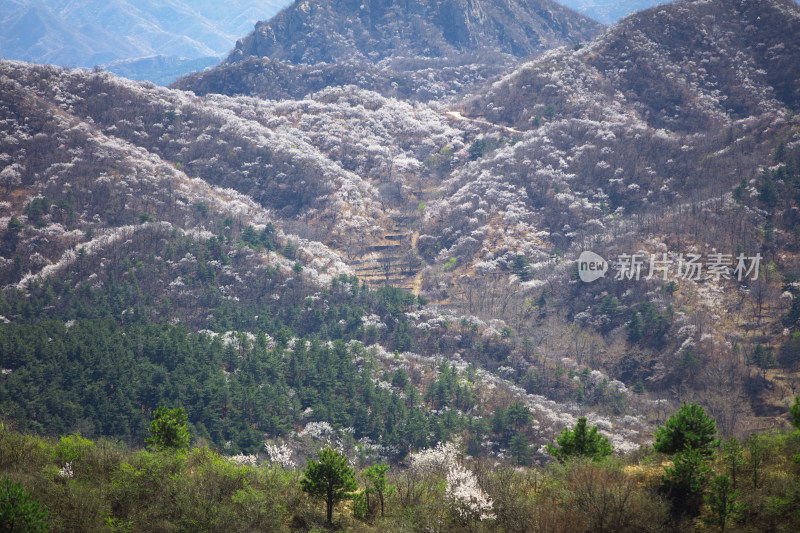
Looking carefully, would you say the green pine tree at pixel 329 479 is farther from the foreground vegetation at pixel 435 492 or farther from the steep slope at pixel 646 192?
the steep slope at pixel 646 192

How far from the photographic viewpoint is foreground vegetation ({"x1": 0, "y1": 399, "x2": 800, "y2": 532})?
1298 inches

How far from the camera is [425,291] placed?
127 m

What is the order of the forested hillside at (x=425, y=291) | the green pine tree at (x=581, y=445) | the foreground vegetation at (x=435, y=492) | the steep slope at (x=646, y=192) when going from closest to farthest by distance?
the foreground vegetation at (x=435, y=492)
the forested hillside at (x=425, y=291)
the green pine tree at (x=581, y=445)
the steep slope at (x=646, y=192)

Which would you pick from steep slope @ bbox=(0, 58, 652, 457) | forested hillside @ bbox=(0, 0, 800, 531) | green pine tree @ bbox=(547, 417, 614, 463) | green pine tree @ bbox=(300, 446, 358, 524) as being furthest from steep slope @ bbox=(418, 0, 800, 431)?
green pine tree @ bbox=(300, 446, 358, 524)

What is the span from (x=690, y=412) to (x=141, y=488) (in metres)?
37.0

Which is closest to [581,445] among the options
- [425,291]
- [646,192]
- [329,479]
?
[329,479]

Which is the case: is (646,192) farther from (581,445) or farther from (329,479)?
(329,479)

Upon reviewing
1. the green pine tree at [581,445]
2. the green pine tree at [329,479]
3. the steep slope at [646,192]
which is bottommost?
the green pine tree at [329,479]

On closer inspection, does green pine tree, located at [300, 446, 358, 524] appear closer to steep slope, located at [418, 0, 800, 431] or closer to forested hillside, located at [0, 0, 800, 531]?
forested hillside, located at [0, 0, 800, 531]

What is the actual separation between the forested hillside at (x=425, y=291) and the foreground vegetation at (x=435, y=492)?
0.77ft

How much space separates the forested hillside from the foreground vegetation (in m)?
0.24

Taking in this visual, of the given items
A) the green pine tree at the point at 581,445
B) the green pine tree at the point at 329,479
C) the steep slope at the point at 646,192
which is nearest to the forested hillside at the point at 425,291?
the green pine tree at the point at 581,445

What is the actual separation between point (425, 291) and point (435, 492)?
86.2 meters

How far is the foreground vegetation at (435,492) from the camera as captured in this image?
32969mm
